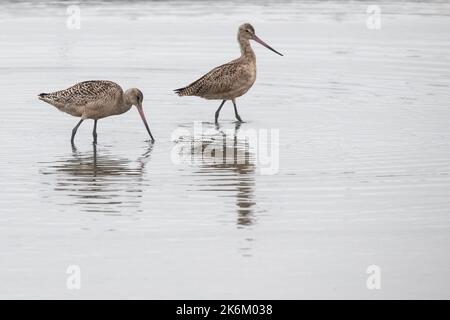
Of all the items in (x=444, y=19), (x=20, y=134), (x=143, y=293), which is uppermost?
(x=444, y=19)

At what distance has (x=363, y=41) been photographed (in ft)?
77.7

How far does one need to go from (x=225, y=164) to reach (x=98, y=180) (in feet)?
5.01

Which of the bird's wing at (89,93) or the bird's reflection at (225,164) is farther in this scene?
the bird's wing at (89,93)

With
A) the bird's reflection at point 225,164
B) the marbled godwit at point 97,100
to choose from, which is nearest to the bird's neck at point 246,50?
the bird's reflection at point 225,164

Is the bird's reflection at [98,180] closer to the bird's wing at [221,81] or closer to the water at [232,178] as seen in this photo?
the water at [232,178]

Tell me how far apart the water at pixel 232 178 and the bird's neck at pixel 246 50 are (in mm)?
805

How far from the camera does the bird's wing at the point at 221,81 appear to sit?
647 inches

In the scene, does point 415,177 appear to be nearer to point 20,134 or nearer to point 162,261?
point 162,261

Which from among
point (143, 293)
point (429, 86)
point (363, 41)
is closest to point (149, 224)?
point (143, 293)

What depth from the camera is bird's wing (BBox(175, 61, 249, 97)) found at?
1642 cm

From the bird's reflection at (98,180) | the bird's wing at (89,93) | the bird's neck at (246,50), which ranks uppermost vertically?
the bird's neck at (246,50)

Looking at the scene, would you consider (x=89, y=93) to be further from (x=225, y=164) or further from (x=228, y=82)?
(x=228, y=82)

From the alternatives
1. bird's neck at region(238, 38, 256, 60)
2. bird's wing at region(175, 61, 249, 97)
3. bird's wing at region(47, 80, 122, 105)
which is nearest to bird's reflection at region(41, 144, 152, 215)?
bird's wing at region(47, 80, 122, 105)

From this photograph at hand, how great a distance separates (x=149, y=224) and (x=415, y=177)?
3105 millimetres
